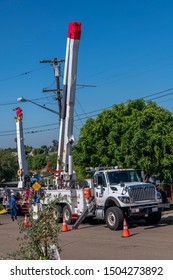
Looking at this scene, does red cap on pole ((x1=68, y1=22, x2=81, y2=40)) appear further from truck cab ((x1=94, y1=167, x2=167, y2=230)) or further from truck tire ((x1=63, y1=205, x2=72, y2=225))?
truck tire ((x1=63, y1=205, x2=72, y2=225))

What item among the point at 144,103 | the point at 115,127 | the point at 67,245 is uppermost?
the point at 144,103

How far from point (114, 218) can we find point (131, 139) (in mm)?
7227

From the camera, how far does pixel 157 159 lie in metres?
22.3

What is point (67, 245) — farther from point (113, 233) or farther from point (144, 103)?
point (144, 103)

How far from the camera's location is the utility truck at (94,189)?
52.9ft

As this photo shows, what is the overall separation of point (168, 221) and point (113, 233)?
146 inches

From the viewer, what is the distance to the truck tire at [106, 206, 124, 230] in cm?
1578

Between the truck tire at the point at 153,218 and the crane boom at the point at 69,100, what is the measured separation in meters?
4.66

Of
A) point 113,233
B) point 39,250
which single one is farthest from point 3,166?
point 39,250

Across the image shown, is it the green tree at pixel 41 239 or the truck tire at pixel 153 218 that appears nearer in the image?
the green tree at pixel 41 239

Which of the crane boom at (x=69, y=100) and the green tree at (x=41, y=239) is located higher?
the crane boom at (x=69, y=100)

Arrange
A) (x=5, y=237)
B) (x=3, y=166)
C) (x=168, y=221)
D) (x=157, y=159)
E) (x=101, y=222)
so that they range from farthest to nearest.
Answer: (x=3, y=166) → (x=157, y=159) → (x=101, y=222) → (x=168, y=221) → (x=5, y=237)

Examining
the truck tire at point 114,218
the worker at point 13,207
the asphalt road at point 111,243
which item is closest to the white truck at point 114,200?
the truck tire at point 114,218

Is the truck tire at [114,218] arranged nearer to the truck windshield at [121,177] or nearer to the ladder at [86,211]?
the ladder at [86,211]
